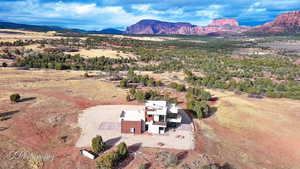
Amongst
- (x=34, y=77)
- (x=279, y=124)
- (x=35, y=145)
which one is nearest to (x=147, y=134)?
(x=35, y=145)

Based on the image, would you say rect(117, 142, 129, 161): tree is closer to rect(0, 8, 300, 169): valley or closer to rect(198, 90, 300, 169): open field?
rect(0, 8, 300, 169): valley

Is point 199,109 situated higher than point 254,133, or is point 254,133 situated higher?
point 199,109

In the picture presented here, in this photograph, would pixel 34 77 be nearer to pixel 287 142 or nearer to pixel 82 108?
pixel 82 108

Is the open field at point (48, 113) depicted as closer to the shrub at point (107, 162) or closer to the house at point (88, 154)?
the house at point (88, 154)

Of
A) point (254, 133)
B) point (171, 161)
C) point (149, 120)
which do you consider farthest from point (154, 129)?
point (254, 133)

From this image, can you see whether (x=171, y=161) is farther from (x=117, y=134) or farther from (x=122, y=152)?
(x=117, y=134)
